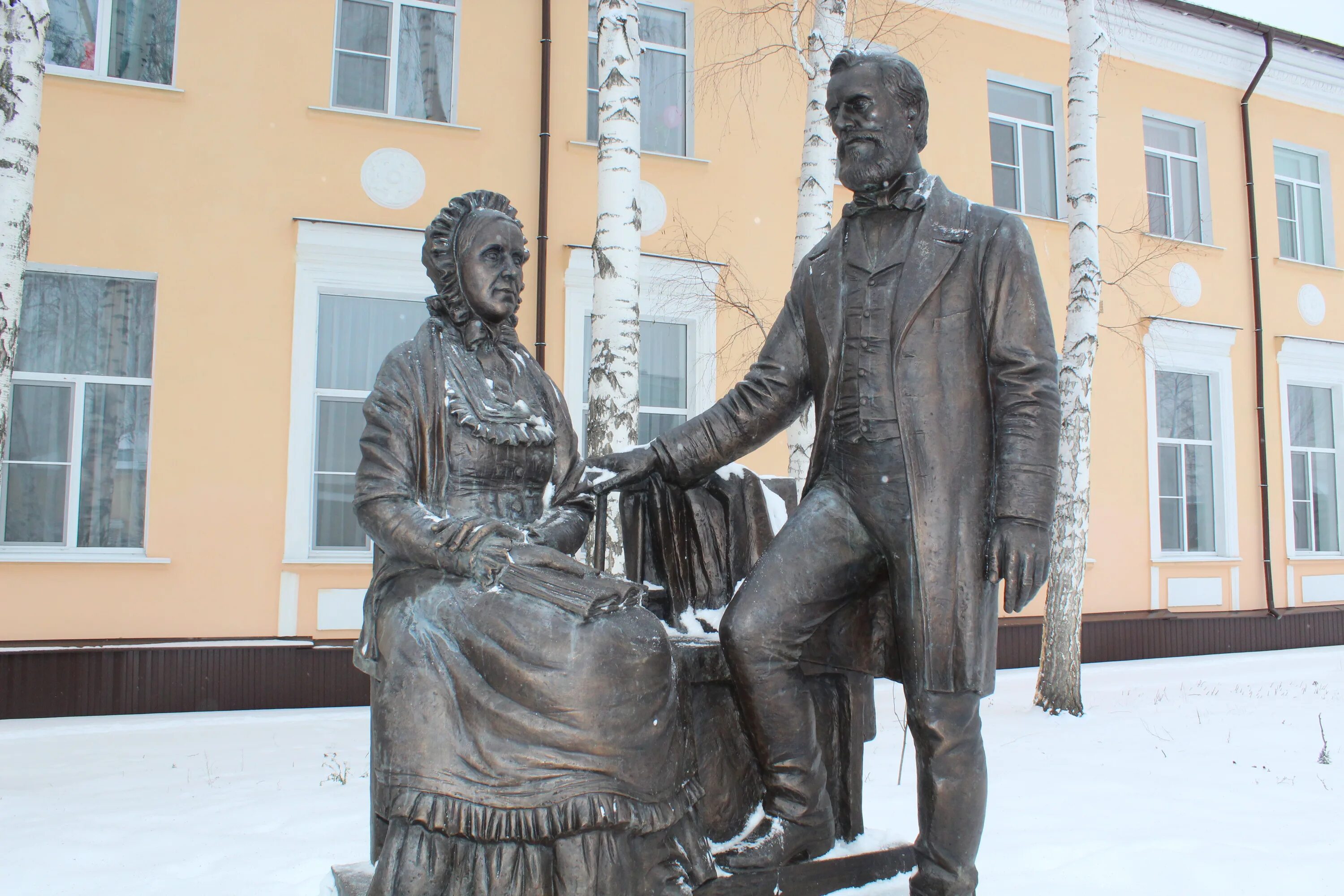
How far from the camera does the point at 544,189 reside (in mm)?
7777

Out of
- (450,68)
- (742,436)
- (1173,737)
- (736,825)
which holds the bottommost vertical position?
(1173,737)

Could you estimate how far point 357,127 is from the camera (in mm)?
7430

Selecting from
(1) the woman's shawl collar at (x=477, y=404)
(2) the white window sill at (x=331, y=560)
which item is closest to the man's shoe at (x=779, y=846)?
(1) the woman's shawl collar at (x=477, y=404)

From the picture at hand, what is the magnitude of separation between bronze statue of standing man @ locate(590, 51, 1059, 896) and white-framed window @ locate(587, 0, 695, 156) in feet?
20.8

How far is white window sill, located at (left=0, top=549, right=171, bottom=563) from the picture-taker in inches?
259

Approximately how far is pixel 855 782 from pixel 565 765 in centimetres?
111

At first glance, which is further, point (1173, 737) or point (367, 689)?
point (367, 689)

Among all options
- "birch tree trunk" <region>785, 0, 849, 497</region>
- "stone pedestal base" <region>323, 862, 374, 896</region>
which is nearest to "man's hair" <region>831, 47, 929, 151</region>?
"stone pedestal base" <region>323, 862, 374, 896</region>

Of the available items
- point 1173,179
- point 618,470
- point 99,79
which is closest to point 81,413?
point 99,79

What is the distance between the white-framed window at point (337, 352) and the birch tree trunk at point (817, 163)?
280cm

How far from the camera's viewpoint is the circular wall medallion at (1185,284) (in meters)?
10.4

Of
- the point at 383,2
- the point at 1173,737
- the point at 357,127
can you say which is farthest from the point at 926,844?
the point at 383,2

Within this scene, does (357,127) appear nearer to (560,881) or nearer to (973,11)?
(973,11)

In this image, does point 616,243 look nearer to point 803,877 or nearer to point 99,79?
point 803,877
